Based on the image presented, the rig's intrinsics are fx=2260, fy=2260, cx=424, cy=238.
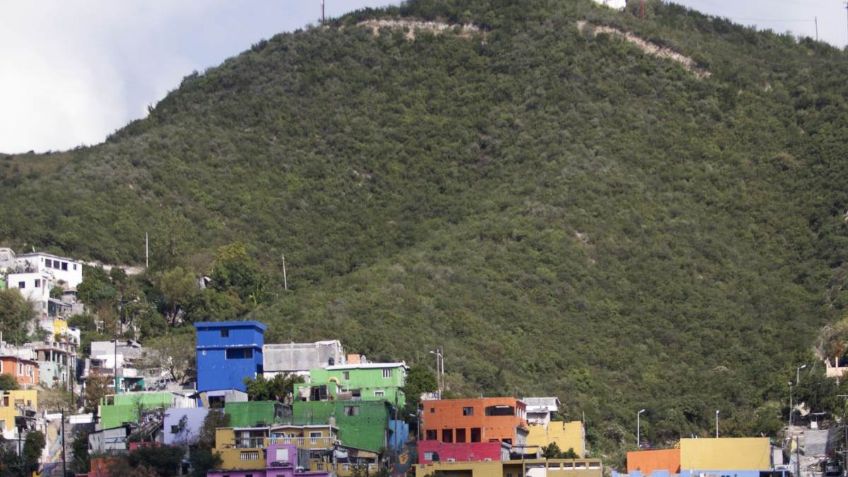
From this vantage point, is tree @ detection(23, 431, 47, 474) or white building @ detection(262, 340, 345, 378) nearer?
tree @ detection(23, 431, 47, 474)

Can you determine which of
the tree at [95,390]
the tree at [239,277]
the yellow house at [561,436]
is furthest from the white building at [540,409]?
the tree at [239,277]

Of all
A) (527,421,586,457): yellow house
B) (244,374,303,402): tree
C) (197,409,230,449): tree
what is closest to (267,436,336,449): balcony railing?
(197,409,230,449): tree

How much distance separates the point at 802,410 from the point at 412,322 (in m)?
15.7

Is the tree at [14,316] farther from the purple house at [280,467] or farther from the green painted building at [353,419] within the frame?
the purple house at [280,467]

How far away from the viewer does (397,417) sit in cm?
7569

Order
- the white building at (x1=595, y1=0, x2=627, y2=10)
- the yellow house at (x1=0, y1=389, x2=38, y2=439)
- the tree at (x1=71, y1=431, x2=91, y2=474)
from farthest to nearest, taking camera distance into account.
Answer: the white building at (x1=595, y1=0, x2=627, y2=10), the yellow house at (x1=0, y1=389, x2=38, y2=439), the tree at (x1=71, y1=431, x2=91, y2=474)

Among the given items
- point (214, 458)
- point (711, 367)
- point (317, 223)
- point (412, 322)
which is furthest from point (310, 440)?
point (317, 223)

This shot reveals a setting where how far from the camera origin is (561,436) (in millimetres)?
80062

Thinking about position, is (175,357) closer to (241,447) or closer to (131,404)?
(131,404)

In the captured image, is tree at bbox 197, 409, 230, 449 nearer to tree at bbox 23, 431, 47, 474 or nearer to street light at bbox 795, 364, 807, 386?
tree at bbox 23, 431, 47, 474

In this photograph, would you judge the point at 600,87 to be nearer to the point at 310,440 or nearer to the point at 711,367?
the point at 711,367

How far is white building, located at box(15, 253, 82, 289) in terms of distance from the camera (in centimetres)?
9275

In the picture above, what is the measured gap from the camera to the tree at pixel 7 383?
78.1 m

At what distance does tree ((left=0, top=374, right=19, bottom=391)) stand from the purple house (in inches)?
509
